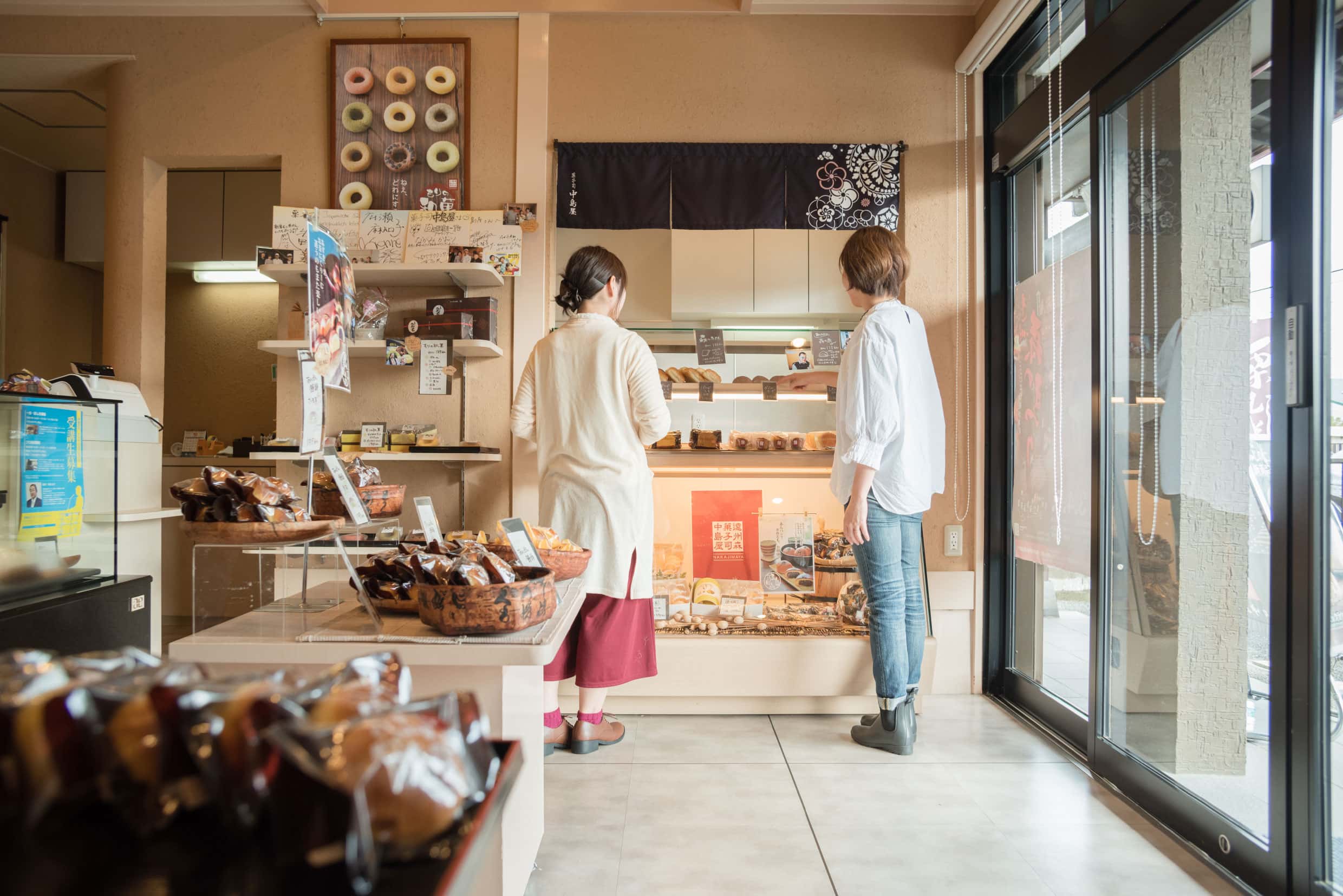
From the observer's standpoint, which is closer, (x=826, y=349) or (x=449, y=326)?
(x=449, y=326)

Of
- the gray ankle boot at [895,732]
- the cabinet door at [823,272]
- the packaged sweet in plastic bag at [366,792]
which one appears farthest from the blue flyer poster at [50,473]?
the cabinet door at [823,272]

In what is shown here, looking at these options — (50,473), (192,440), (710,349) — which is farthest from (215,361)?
(710,349)

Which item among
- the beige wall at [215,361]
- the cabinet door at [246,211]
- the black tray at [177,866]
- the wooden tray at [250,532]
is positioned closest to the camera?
the black tray at [177,866]

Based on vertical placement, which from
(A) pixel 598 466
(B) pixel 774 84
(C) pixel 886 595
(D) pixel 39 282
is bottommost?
(C) pixel 886 595

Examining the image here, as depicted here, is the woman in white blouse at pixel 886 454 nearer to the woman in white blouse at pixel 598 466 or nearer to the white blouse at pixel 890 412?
the white blouse at pixel 890 412

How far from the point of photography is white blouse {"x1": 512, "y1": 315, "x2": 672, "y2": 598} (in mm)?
2740

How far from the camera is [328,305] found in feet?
5.44

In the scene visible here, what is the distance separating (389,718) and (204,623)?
1068mm

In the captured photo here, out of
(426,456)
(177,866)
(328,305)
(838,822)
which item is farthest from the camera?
(426,456)

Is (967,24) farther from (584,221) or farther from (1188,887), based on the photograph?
(1188,887)

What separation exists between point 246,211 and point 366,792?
556cm

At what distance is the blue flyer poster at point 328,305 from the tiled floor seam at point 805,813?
1599 millimetres

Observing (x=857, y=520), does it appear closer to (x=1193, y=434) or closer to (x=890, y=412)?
(x=890, y=412)

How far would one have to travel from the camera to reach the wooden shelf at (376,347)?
333 cm
